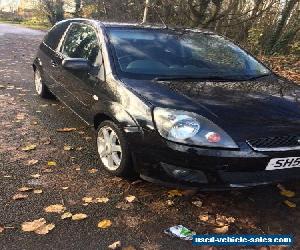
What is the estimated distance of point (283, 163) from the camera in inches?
138

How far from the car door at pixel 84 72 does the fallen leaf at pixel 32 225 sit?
1.55 metres

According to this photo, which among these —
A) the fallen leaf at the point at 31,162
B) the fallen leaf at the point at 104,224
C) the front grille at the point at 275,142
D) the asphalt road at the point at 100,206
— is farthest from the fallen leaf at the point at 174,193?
the fallen leaf at the point at 31,162

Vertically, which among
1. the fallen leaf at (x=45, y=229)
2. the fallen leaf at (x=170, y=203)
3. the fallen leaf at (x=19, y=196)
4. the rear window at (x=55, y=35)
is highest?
the rear window at (x=55, y=35)

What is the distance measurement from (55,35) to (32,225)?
3897 millimetres

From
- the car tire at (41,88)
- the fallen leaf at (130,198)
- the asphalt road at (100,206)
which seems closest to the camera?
the asphalt road at (100,206)

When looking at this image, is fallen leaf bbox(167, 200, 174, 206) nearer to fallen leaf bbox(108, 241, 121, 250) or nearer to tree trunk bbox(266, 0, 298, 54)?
fallen leaf bbox(108, 241, 121, 250)

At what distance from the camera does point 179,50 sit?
493cm

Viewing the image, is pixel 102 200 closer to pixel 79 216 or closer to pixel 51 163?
pixel 79 216

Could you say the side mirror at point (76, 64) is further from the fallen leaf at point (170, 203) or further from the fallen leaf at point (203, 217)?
the fallen leaf at point (203, 217)

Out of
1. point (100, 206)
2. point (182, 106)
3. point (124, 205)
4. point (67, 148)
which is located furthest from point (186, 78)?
point (67, 148)

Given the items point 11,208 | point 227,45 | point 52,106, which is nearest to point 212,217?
point 11,208

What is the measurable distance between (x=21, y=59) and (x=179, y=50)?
30.0ft

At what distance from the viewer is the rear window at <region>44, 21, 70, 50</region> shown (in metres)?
6.32

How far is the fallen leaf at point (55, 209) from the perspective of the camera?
363 centimetres
